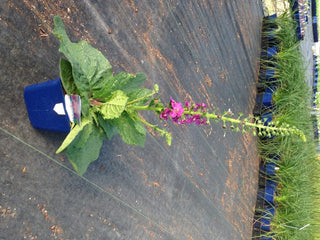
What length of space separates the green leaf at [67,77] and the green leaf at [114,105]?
0.57 ft

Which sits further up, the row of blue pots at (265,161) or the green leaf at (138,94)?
the green leaf at (138,94)

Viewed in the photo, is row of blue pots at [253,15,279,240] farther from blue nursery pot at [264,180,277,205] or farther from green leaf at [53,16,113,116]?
green leaf at [53,16,113,116]

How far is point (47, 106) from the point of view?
145 cm

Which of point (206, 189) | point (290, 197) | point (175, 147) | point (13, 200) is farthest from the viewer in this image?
point (290, 197)

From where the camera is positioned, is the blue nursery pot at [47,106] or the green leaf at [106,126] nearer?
the blue nursery pot at [47,106]

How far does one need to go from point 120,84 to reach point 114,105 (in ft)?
0.74

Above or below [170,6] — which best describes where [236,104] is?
below

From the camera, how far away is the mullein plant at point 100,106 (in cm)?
141

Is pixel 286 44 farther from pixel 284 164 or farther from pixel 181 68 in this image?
pixel 181 68

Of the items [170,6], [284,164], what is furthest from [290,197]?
[170,6]

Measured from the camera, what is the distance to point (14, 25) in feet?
5.10

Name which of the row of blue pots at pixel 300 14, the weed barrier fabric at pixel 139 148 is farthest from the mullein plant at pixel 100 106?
the row of blue pots at pixel 300 14

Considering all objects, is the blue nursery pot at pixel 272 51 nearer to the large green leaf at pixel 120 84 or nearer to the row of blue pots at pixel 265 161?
the row of blue pots at pixel 265 161

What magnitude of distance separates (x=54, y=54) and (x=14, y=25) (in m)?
0.27
